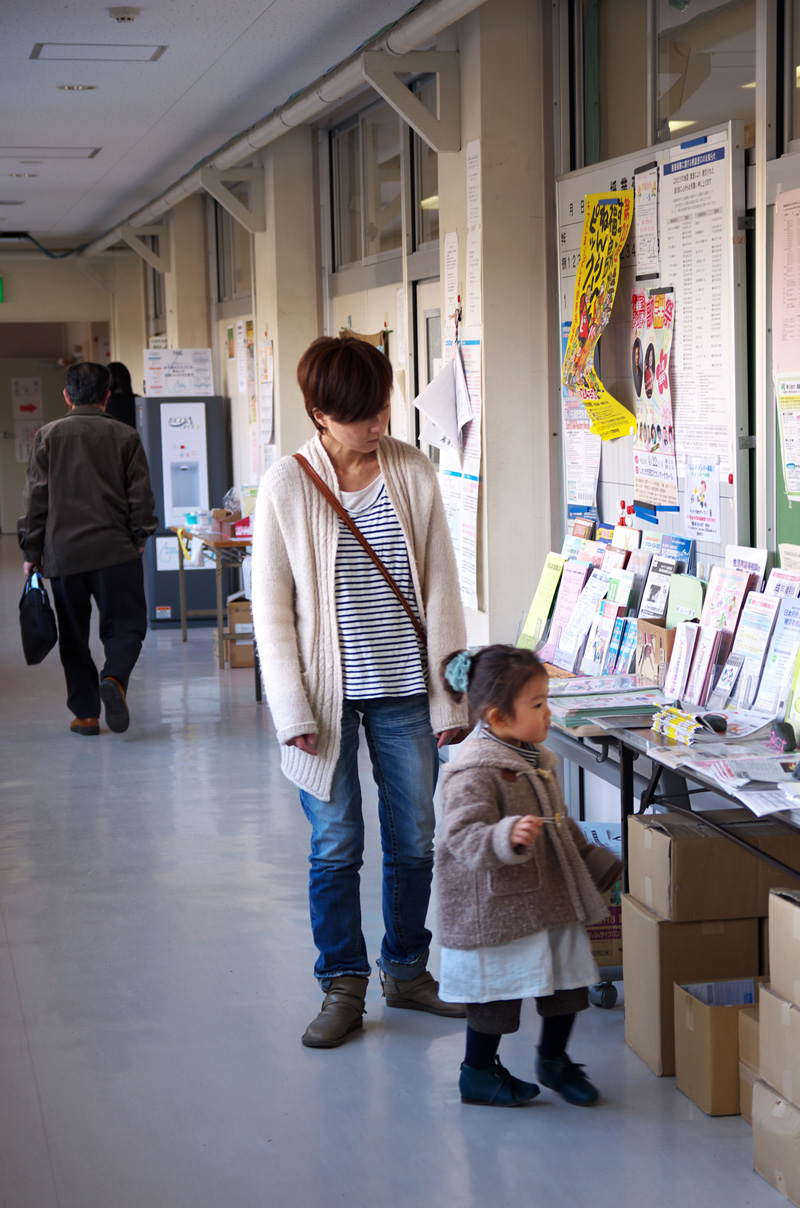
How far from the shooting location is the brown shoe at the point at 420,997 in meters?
3.10

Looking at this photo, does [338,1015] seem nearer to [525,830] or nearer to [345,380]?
[525,830]

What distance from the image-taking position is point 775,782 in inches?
103

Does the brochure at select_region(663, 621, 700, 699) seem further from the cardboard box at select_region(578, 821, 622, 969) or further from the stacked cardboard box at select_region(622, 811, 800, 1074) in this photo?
the stacked cardboard box at select_region(622, 811, 800, 1074)

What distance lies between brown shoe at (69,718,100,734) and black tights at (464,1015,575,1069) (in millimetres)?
3718

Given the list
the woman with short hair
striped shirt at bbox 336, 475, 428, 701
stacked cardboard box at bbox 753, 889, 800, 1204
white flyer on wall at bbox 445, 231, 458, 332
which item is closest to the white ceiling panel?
white flyer on wall at bbox 445, 231, 458, 332

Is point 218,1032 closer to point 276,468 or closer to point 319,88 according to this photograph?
point 276,468

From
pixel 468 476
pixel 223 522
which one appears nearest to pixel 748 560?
pixel 468 476

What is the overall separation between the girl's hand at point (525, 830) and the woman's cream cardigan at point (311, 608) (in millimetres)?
559

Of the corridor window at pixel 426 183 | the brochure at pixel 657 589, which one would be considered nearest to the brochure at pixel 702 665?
the brochure at pixel 657 589

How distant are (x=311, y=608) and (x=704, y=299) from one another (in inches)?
62.7

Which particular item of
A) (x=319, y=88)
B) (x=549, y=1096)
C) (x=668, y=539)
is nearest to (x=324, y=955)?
(x=549, y=1096)

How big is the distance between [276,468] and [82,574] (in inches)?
132

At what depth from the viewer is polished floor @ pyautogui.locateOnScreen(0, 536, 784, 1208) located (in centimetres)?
241

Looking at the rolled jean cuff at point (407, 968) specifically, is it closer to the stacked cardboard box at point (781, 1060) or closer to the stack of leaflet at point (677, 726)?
the stack of leaflet at point (677, 726)
